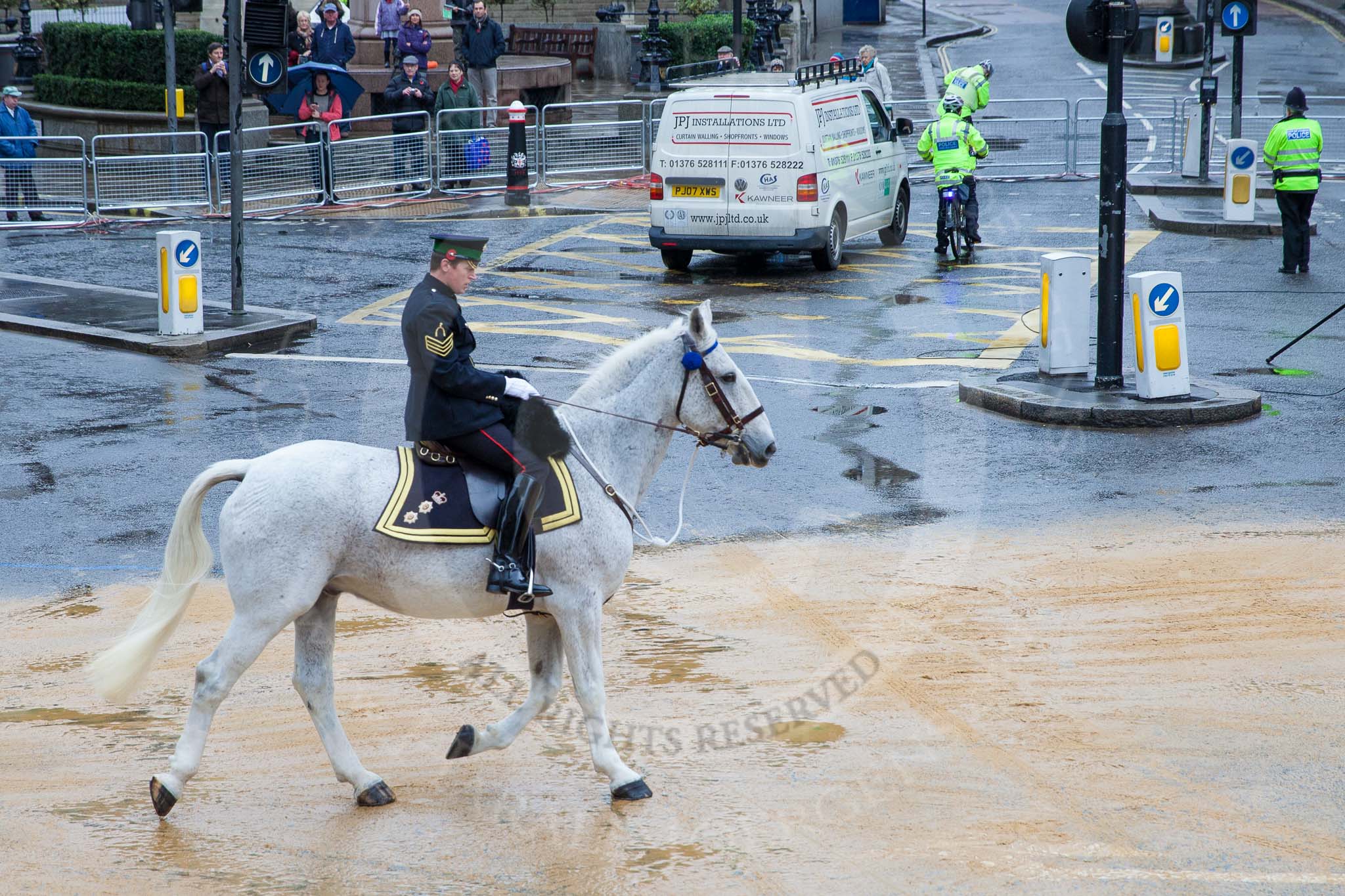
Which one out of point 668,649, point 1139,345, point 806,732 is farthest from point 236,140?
point 806,732

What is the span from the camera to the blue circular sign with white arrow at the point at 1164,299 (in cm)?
1313

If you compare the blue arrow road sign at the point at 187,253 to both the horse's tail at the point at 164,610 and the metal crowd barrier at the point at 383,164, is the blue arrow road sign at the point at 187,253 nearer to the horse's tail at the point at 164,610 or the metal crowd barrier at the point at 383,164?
the metal crowd barrier at the point at 383,164

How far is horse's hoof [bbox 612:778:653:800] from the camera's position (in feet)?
20.6

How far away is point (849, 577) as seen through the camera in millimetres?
9172

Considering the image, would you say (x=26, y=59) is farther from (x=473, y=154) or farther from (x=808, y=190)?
(x=808, y=190)

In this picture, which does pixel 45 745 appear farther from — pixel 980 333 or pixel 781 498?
pixel 980 333

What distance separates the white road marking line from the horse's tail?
7109 mm

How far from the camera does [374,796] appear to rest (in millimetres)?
6289

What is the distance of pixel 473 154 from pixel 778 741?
68.7ft

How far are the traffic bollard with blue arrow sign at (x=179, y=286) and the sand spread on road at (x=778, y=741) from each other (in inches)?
286

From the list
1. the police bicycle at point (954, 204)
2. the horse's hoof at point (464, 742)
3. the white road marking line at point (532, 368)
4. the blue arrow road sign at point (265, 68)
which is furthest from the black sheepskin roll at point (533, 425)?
the police bicycle at point (954, 204)

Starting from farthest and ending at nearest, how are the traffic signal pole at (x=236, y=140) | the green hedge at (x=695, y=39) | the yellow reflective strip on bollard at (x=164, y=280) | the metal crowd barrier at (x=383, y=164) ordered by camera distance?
the green hedge at (x=695, y=39) → the metal crowd barrier at (x=383, y=164) → the traffic signal pole at (x=236, y=140) → the yellow reflective strip on bollard at (x=164, y=280)

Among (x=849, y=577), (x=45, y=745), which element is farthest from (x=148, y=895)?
(x=849, y=577)

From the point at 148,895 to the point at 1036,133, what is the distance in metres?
27.3
